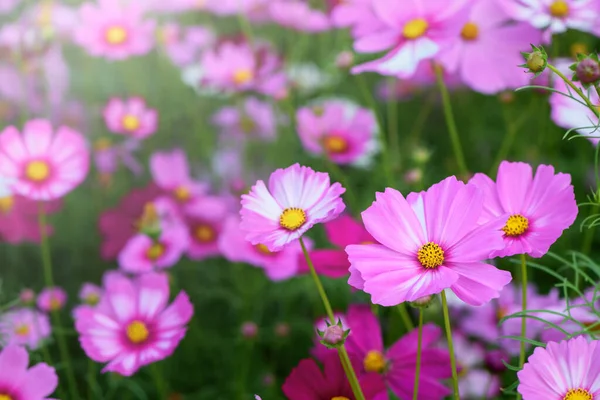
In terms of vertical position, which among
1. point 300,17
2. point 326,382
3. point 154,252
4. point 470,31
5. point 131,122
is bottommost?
point 326,382

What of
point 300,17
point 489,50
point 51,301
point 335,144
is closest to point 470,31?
point 489,50

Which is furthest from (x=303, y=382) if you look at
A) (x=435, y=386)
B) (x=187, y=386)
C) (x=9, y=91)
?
(x=9, y=91)

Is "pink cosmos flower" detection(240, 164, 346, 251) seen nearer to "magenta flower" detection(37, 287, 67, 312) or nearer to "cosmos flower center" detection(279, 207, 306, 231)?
"cosmos flower center" detection(279, 207, 306, 231)

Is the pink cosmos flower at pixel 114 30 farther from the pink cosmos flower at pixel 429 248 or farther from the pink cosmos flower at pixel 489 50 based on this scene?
the pink cosmos flower at pixel 429 248

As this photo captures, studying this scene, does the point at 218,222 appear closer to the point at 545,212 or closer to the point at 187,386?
the point at 187,386

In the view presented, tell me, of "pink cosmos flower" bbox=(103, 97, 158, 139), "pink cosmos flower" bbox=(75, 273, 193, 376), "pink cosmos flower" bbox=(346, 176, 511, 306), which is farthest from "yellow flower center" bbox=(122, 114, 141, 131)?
"pink cosmos flower" bbox=(346, 176, 511, 306)

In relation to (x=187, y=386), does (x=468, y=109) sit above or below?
above

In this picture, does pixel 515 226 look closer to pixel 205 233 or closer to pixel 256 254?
pixel 256 254
